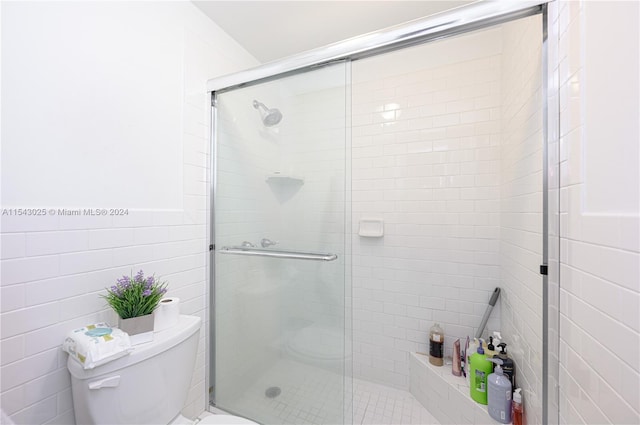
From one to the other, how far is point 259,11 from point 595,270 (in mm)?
1814

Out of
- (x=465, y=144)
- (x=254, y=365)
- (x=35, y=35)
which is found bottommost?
(x=254, y=365)

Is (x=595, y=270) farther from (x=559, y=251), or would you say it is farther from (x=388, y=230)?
(x=388, y=230)

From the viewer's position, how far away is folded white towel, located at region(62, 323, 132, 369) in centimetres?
79

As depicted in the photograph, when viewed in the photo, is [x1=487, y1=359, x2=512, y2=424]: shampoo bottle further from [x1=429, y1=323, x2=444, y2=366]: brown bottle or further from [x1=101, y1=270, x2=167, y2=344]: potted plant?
[x1=101, y1=270, x2=167, y2=344]: potted plant

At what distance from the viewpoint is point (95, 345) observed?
31.7 inches

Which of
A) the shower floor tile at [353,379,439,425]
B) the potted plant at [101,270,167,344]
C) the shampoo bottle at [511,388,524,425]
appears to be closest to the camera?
the potted plant at [101,270,167,344]

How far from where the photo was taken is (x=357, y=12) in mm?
1420

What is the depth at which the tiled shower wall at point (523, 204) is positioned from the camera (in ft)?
3.43

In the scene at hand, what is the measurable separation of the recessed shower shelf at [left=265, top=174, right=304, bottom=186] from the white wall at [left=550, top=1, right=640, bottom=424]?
1.01 meters

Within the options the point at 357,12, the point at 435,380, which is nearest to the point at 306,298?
the point at 435,380

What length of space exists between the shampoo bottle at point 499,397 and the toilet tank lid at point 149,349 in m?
1.41

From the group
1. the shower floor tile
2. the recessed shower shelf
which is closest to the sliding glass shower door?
the recessed shower shelf

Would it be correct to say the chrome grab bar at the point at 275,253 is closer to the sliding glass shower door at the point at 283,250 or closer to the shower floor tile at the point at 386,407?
the sliding glass shower door at the point at 283,250

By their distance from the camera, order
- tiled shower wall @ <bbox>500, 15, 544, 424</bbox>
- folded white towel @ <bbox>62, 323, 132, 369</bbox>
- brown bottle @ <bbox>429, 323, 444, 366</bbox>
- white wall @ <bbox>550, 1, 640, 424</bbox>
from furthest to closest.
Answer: brown bottle @ <bbox>429, 323, 444, 366</bbox> → tiled shower wall @ <bbox>500, 15, 544, 424</bbox> → folded white towel @ <bbox>62, 323, 132, 369</bbox> → white wall @ <bbox>550, 1, 640, 424</bbox>
